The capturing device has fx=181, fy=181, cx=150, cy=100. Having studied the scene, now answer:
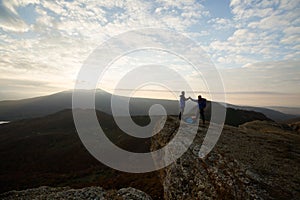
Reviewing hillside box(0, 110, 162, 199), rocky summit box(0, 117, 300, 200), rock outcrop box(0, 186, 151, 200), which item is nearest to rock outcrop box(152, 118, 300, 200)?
rocky summit box(0, 117, 300, 200)

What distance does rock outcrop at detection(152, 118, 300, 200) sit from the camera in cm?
1280

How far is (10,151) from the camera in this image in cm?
9669

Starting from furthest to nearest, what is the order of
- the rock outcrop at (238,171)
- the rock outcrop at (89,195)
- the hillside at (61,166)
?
the hillside at (61,166), the rock outcrop at (89,195), the rock outcrop at (238,171)

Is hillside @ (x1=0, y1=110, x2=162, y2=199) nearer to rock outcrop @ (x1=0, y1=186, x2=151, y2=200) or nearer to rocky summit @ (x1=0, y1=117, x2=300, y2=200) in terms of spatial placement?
rock outcrop @ (x1=0, y1=186, x2=151, y2=200)

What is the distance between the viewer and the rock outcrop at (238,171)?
12.8 m

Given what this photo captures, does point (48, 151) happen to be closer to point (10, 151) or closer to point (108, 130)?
point (10, 151)

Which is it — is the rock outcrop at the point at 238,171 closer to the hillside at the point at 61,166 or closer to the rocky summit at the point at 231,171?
the rocky summit at the point at 231,171

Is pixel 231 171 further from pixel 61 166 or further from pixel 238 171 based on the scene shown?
pixel 61 166

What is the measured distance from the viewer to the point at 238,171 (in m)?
14.6

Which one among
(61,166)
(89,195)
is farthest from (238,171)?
(61,166)

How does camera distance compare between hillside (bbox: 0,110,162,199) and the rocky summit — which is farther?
hillside (bbox: 0,110,162,199)

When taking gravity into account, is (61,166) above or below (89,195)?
below

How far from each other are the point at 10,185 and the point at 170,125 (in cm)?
6171

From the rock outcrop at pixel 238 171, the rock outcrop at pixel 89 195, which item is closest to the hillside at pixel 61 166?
the rock outcrop at pixel 89 195
